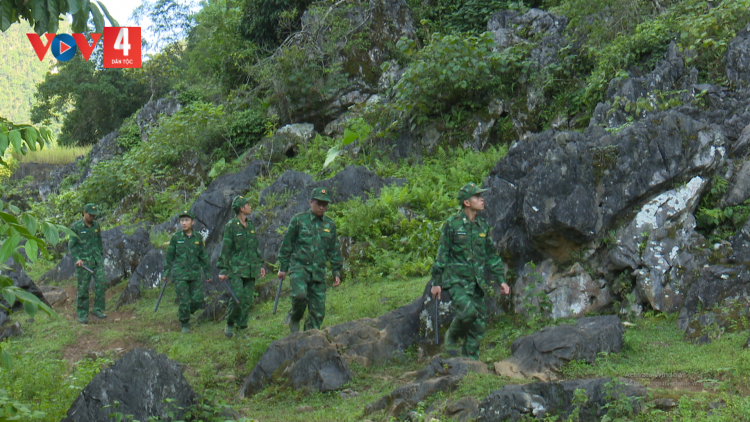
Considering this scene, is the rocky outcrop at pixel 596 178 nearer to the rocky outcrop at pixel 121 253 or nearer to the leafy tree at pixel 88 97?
the rocky outcrop at pixel 121 253

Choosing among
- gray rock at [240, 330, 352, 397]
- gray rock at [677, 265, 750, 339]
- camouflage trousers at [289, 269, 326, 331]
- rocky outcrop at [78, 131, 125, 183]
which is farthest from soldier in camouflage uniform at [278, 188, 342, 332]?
rocky outcrop at [78, 131, 125, 183]

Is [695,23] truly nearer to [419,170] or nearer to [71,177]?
[419,170]

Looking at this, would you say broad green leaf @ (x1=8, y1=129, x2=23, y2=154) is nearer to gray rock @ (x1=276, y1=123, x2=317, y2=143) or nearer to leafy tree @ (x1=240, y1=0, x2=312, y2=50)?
gray rock @ (x1=276, y1=123, x2=317, y2=143)

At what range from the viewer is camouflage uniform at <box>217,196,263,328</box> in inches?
415

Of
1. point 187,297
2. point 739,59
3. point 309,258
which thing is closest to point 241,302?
point 187,297

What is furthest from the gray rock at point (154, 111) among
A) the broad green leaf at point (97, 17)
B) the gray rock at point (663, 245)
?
the broad green leaf at point (97, 17)

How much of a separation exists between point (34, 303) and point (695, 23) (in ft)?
40.3

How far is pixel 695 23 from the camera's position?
1177 cm

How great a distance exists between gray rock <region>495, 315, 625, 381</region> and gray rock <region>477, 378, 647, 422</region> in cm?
122

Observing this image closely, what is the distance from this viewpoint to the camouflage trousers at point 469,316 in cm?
757

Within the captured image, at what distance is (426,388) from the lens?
19.8ft

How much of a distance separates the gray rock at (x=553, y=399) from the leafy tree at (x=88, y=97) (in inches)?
1110

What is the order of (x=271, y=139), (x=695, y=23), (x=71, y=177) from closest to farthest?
(x=695, y=23) < (x=271, y=139) < (x=71, y=177)

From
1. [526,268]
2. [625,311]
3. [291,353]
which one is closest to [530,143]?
[526,268]
